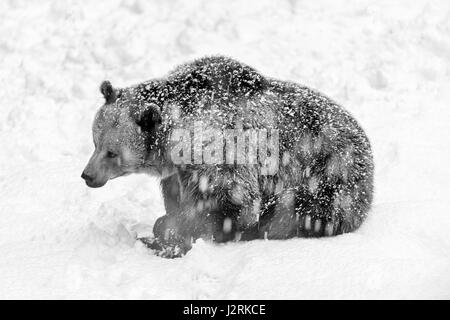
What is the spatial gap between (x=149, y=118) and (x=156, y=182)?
232 cm

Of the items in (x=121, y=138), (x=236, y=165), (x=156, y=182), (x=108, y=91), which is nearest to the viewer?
(x=236, y=165)

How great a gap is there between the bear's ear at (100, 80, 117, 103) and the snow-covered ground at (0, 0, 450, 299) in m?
1.17

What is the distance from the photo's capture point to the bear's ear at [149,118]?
5.82 metres

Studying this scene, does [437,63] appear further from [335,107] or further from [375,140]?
[335,107]

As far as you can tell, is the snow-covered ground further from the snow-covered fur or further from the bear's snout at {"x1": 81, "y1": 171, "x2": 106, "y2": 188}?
the bear's snout at {"x1": 81, "y1": 171, "x2": 106, "y2": 188}

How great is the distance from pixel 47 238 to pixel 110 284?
1.58m

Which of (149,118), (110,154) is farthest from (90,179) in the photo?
(149,118)

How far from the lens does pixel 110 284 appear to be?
500cm

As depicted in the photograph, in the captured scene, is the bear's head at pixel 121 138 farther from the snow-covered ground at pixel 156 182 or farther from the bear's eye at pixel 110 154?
the snow-covered ground at pixel 156 182

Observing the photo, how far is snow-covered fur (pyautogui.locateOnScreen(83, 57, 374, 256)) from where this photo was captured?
5871mm

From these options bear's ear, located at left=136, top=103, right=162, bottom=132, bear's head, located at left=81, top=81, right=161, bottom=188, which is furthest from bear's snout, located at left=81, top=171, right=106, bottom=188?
bear's ear, located at left=136, top=103, right=162, bottom=132

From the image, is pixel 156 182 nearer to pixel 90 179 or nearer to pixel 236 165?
pixel 90 179

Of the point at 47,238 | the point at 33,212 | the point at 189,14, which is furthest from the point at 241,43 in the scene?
the point at 47,238

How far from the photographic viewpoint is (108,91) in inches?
240
